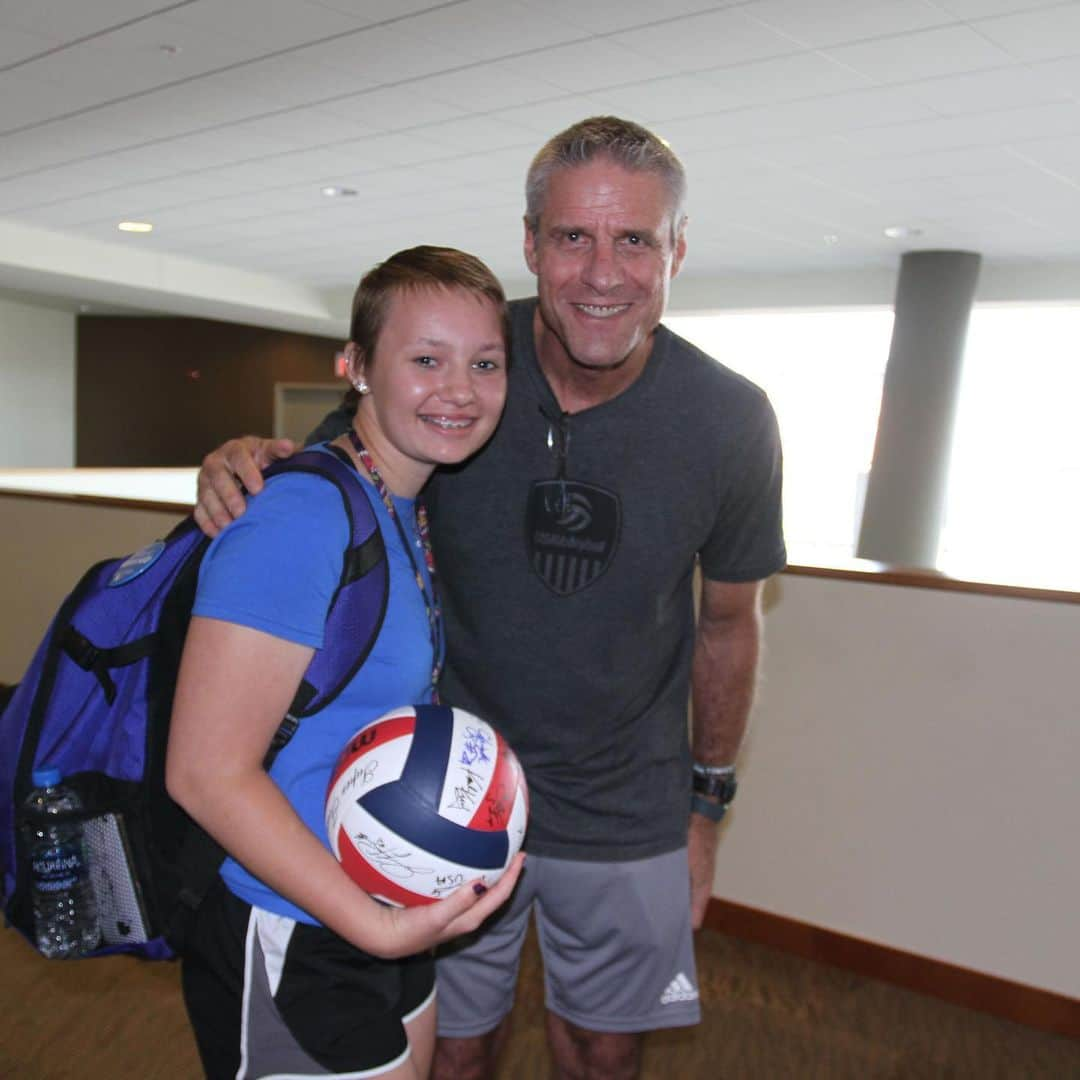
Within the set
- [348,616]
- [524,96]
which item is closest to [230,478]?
[348,616]

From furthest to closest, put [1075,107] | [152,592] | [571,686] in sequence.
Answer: [1075,107] < [571,686] < [152,592]

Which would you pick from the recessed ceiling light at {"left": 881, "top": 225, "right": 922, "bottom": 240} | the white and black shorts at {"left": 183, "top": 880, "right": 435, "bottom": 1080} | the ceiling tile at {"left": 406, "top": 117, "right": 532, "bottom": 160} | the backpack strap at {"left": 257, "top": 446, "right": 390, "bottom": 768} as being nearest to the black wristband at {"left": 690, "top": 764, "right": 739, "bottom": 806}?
the white and black shorts at {"left": 183, "top": 880, "right": 435, "bottom": 1080}

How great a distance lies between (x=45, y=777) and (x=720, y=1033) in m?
2.07

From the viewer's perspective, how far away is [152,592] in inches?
50.1

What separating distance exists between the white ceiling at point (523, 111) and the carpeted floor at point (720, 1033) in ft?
11.8

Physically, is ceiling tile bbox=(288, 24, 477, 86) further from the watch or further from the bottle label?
the bottle label

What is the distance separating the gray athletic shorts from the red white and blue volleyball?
0.49 m

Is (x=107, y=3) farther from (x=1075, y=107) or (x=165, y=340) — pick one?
(x=165, y=340)

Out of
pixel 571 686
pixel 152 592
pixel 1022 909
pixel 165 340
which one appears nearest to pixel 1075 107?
pixel 1022 909

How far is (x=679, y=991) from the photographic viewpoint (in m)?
1.82

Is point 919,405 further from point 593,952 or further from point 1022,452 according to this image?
point 593,952

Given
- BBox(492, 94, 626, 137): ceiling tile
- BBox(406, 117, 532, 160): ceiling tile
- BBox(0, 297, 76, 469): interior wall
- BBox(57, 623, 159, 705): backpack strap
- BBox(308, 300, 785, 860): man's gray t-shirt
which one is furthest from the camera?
BBox(0, 297, 76, 469): interior wall

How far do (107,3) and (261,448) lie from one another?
4054 mm

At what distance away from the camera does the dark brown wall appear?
51.9 ft
